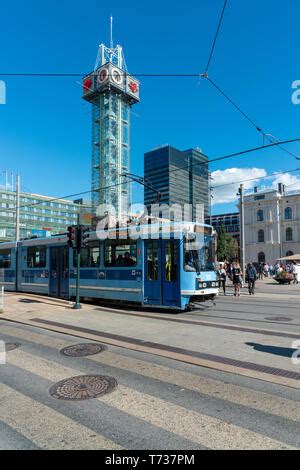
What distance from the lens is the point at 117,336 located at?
8.30m

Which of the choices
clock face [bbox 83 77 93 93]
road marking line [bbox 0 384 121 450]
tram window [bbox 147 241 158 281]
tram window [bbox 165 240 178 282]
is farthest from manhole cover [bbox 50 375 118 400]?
clock face [bbox 83 77 93 93]

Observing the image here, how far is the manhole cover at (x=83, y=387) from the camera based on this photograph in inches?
183

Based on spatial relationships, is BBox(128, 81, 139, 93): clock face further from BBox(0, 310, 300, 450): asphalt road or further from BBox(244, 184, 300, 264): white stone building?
BBox(0, 310, 300, 450): asphalt road

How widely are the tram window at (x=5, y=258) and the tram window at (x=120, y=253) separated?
9043mm

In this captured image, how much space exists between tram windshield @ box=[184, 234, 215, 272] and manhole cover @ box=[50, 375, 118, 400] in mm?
6554

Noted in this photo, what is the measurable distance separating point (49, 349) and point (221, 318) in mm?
5832

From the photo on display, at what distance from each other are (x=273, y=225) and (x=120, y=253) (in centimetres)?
6819

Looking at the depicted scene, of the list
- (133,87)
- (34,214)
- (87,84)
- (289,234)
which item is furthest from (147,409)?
(34,214)

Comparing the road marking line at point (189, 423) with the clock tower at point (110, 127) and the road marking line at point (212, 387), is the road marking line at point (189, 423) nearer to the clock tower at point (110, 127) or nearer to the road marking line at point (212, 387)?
the road marking line at point (212, 387)

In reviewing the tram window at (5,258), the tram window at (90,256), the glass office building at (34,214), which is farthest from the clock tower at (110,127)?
the tram window at (90,256)

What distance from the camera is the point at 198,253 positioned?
471 inches

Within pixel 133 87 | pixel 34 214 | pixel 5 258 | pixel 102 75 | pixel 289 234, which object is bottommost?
pixel 5 258

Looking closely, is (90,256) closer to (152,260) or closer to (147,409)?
(152,260)
